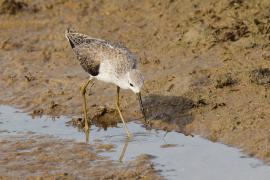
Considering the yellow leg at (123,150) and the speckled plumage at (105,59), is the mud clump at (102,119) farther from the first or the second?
the yellow leg at (123,150)

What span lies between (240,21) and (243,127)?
339 centimetres

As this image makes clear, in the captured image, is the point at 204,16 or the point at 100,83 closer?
the point at 100,83

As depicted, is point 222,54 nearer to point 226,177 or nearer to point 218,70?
point 218,70

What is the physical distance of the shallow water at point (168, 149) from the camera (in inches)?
346

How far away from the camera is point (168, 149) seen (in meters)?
9.69

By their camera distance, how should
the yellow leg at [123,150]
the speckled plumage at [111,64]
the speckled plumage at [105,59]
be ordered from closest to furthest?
1. the yellow leg at [123,150]
2. the speckled plumage at [111,64]
3. the speckled plumage at [105,59]

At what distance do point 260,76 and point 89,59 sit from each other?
263 centimetres

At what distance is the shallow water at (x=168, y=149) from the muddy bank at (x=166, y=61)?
0.81 feet

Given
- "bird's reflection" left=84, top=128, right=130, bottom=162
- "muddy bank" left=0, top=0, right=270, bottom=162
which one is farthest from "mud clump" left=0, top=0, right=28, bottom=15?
"bird's reflection" left=84, top=128, right=130, bottom=162

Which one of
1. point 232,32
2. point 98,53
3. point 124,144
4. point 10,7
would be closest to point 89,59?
point 98,53

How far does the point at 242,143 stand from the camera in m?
9.66

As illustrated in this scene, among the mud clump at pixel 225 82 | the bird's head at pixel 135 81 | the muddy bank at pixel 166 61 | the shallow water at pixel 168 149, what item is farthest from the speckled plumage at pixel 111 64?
the mud clump at pixel 225 82

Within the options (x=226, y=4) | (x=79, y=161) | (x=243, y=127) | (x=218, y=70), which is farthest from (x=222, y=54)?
(x=79, y=161)

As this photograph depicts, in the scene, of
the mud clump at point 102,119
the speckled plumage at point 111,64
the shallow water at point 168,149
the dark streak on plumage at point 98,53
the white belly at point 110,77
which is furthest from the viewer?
the mud clump at point 102,119
